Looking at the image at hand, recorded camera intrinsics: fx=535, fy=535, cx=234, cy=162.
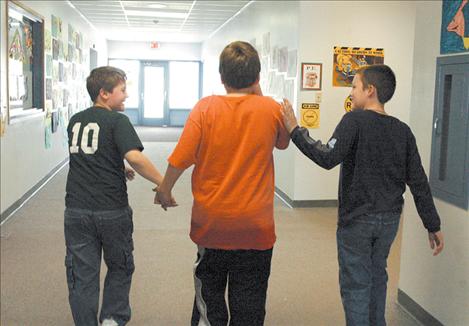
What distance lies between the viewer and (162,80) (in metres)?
16.9

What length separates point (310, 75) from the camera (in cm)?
602

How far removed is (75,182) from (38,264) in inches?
68.4

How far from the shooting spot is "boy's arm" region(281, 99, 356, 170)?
6.74 ft

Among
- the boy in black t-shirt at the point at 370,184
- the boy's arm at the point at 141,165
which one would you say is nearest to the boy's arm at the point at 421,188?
the boy in black t-shirt at the point at 370,184

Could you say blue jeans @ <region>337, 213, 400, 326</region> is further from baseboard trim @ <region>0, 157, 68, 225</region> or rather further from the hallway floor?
baseboard trim @ <region>0, 157, 68, 225</region>

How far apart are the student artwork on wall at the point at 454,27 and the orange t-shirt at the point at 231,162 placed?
46.9 inches

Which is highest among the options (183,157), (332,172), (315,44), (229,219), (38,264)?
(315,44)

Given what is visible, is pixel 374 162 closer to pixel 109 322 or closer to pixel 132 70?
pixel 109 322

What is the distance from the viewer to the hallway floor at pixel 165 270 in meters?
3.09

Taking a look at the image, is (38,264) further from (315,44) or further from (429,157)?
(315,44)

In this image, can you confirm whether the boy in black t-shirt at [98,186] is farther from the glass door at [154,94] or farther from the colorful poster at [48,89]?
the glass door at [154,94]

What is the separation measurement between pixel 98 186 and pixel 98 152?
156 millimetres

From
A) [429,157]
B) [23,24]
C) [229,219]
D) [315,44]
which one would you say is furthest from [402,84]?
[229,219]

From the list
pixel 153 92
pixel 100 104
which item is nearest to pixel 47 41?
pixel 100 104
